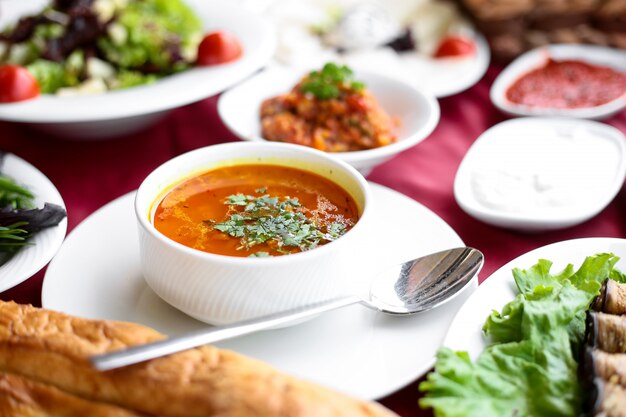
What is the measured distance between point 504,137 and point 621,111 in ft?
3.80

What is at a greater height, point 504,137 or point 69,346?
point 69,346

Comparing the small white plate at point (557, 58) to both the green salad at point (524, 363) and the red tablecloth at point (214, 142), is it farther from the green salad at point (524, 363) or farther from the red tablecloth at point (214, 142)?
the green salad at point (524, 363)

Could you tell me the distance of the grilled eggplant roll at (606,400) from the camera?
1.82m

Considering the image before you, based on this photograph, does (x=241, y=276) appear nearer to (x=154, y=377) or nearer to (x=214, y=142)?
(x=154, y=377)

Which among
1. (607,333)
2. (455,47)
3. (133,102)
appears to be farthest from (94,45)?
(607,333)

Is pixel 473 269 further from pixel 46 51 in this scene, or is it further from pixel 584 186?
pixel 46 51

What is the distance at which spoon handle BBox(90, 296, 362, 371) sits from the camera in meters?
1.84

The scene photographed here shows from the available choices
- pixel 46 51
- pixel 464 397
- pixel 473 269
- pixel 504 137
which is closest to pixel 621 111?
pixel 504 137

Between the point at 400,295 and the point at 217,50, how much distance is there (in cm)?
226

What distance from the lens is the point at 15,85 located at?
3.60 m

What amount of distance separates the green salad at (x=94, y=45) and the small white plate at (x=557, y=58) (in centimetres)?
197

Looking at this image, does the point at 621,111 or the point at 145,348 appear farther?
the point at 621,111

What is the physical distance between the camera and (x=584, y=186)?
11.0 ft

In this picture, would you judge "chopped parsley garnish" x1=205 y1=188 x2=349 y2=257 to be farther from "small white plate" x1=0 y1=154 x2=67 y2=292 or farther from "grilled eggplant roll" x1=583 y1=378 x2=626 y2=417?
"grilled eggplant roll" x1=583 y1=378 x2=626 y2=417
